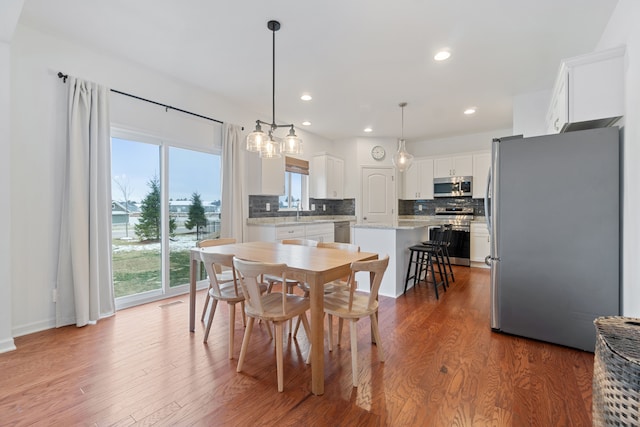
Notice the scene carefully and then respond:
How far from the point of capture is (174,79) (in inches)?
142

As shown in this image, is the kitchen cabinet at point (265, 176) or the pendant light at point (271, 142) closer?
the pendant light at point (271, 142)

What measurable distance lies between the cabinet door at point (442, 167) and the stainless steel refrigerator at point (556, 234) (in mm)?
3571

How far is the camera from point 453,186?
19.6 feet

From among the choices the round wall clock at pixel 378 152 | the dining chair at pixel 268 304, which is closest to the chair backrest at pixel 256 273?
the dining chair at pixel 268 304

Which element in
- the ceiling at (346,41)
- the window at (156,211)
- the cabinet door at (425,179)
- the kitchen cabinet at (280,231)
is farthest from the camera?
the cabinet door at (425,179)

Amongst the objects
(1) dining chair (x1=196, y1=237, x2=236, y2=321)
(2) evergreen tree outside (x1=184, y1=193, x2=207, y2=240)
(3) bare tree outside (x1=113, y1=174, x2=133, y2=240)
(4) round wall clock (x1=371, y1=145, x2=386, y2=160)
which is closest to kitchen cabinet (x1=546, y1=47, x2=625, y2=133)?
(1) dining chair (x1=196, y1=237, x2=236, y2=321)

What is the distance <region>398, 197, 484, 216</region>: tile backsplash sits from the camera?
5.97m

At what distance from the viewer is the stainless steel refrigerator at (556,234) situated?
219 centimetres

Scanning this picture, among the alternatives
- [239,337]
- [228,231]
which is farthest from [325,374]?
[228,231]

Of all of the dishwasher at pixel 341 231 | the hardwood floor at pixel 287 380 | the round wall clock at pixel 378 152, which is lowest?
the hardwood floor at pixel 287 380

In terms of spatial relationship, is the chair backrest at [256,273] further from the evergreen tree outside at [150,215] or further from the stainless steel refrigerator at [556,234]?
the evergreen tree outside at [150,215]

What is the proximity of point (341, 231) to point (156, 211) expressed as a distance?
372cm

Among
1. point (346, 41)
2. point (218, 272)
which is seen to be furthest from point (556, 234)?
point (218, 272)

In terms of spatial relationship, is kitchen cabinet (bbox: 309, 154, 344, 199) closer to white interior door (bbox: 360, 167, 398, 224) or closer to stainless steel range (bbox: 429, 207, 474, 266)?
white interior door (bbox: 360, 167, 398, 224)
